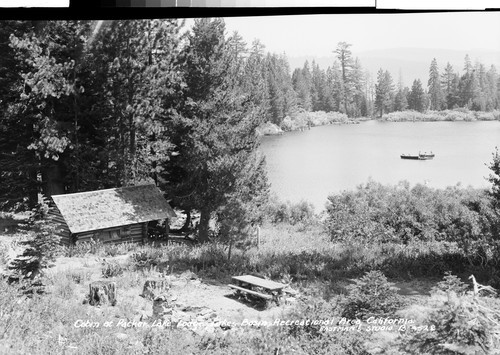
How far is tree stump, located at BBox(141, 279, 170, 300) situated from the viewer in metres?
4.09

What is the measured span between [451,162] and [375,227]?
47.5 inches

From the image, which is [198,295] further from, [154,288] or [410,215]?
[410,215]

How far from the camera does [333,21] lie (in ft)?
11.8

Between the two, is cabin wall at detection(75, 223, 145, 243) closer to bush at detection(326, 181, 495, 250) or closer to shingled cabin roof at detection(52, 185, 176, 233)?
shingled cabin roof at detection(52, 185, 176, 233)

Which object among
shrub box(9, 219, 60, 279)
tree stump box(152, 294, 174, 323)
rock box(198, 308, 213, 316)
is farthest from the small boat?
shrub box(9, 219, 60, 279)

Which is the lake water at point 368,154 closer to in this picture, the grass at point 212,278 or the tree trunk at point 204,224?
the grass at point 212,278

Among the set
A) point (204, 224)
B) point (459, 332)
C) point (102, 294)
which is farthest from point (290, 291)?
point (102, 294)

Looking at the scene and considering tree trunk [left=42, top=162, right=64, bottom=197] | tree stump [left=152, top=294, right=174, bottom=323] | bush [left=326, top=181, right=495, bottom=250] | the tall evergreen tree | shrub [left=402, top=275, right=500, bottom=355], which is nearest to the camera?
shrub [left=402, top=275, right=500, bottom=355]

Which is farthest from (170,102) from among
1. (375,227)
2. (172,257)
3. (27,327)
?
(375,227)

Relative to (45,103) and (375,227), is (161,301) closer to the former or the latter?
(45,103)

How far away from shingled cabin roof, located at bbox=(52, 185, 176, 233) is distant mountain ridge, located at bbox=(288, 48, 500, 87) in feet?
5.72

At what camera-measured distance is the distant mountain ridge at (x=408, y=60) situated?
4.03m

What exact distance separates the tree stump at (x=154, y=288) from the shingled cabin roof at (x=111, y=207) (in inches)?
22.3

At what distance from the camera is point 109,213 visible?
4.43m
